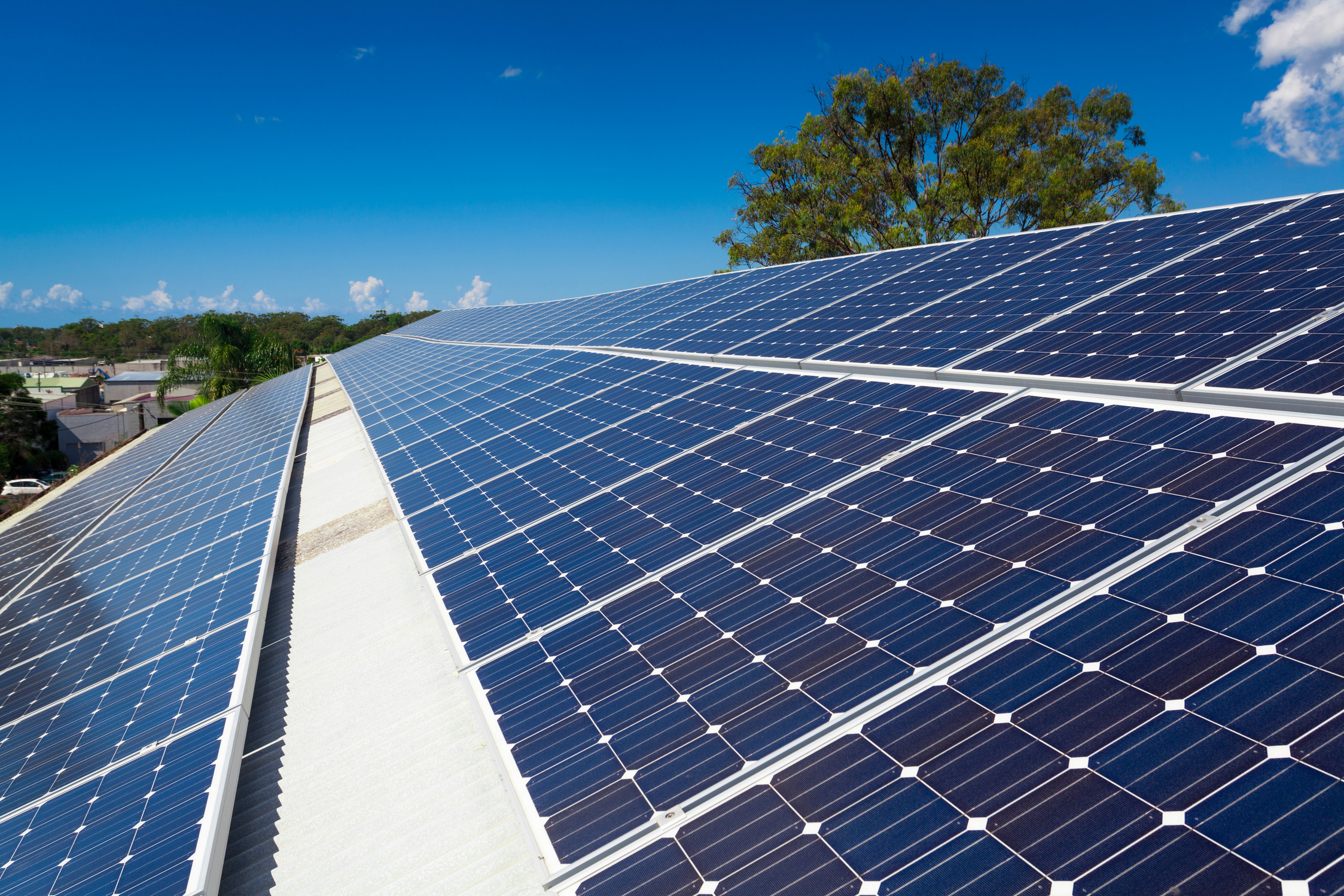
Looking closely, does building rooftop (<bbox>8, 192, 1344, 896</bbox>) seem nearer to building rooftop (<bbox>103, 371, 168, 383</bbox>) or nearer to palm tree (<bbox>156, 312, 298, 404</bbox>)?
palm tree (<bbox>156, 312, 298, 404</bbox>)

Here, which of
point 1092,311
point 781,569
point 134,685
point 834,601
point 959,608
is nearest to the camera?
point 959,608

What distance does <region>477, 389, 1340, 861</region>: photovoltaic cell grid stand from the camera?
15.5 feet

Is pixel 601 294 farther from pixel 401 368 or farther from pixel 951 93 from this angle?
pixel 951 93

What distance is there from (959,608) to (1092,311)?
24.3ft

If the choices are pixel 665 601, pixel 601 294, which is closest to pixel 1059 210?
pixel 601 294

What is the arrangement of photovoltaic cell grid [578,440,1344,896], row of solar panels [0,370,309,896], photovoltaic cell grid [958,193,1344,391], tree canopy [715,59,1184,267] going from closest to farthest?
1. photovoltaic cell grid [578,440,1344,896]
2. row of solar panels [0,370,309,896]
3. photovoltaic cell grid [958,193,1344,391]
4. tree canopy [715,59,1184,267]

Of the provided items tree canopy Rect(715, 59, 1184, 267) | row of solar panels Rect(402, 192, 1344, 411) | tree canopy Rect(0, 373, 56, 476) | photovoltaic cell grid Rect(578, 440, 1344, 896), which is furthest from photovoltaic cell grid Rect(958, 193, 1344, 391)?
tree canopy Rect(0, 373, 56, 476)

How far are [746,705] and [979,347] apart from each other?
281 inches

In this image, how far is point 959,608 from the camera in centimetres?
499

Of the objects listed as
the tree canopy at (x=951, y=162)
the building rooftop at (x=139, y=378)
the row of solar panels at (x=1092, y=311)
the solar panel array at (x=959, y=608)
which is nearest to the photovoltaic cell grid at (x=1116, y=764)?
the solar panel array at (x=959, y=608)

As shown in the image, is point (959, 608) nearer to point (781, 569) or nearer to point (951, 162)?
point (781, 569)

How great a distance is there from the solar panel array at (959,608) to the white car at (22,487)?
61751mm

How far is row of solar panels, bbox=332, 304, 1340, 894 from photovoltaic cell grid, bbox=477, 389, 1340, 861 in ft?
0.07

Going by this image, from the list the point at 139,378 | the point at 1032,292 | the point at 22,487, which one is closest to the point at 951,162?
the point at 1032,292
